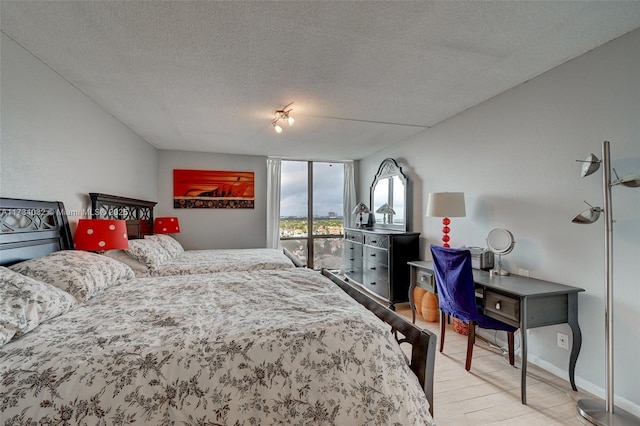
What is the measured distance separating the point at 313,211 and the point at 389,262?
7.63 ft

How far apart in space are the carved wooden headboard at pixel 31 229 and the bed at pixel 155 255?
51 centimetres

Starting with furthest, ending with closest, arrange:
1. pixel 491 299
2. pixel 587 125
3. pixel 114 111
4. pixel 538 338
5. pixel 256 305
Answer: pixel 114 111
pixel 538 338
pixel 491 299
pixel 587 125
pixel 256 305

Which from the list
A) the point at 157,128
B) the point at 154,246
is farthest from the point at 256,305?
the point at 157,128

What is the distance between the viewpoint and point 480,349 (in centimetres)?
269

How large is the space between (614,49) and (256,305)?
2.89 metres

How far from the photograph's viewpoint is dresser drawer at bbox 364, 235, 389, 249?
3875 mm

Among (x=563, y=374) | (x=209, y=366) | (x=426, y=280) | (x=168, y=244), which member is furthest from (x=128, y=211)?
(x=563, y=374)

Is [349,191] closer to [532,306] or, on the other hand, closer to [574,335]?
[532,306]

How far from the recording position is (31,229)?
1928 millimetres

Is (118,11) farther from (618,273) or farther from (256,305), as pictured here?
(618,273)

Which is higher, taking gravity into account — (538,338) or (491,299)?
(491,299)

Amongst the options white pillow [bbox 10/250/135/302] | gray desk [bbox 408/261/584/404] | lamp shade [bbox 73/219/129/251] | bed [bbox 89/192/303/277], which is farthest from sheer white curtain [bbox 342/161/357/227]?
white pillow [bbox 10/250/135/302]

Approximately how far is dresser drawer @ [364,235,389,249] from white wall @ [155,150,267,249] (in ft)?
6.59

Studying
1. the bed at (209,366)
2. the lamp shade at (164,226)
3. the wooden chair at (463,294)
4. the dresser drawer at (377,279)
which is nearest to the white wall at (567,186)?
the wooden chair at (463,294)
